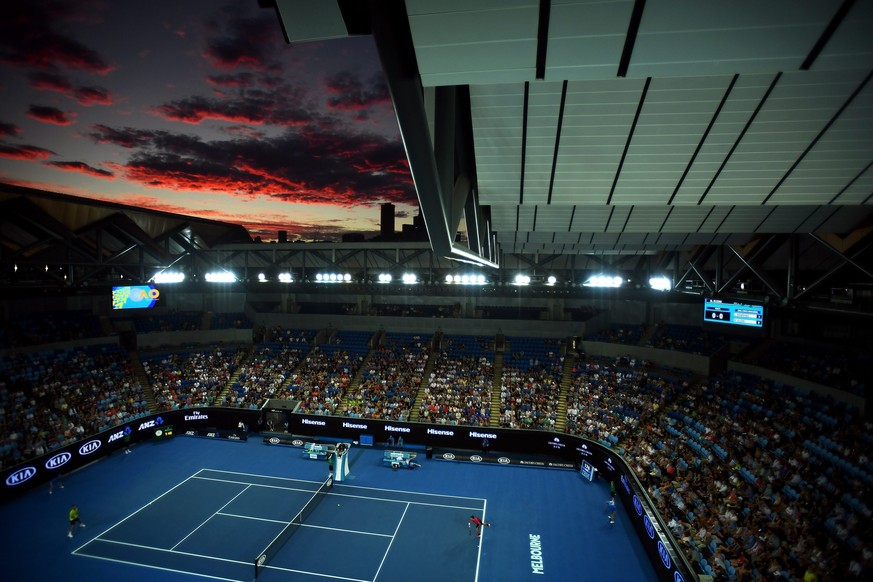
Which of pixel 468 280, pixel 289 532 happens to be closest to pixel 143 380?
pixel 289 532

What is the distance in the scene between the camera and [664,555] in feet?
50.8

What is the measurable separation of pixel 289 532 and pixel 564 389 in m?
21.5

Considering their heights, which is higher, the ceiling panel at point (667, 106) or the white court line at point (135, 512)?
A: the ceiling panel at point (667, 106)

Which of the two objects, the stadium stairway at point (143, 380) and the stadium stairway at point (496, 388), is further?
the stadium stairway at point (143, 380)

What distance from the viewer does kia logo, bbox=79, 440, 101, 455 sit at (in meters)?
25.3

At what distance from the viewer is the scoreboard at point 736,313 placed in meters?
22.5

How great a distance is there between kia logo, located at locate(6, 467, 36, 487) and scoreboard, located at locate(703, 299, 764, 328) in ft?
118

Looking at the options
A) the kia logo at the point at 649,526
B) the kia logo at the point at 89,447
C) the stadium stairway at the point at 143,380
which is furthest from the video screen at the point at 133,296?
the kia logo at the point at 649,526

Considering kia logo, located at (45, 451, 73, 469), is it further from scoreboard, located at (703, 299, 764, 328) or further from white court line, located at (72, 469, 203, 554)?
scoreboard, located at (703, 299, 764, 328)

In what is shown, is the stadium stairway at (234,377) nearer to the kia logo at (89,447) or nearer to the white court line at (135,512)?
the kia logo at (89,447)

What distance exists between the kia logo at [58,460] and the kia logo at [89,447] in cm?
64

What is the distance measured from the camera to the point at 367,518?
20.5 meters

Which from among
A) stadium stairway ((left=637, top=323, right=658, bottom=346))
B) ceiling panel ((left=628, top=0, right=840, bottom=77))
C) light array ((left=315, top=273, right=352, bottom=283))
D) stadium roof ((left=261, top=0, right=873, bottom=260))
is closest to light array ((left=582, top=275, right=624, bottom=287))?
stadium stairway ((left=637, top=323, right=658, bottom=346))

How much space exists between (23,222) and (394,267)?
21995mm
